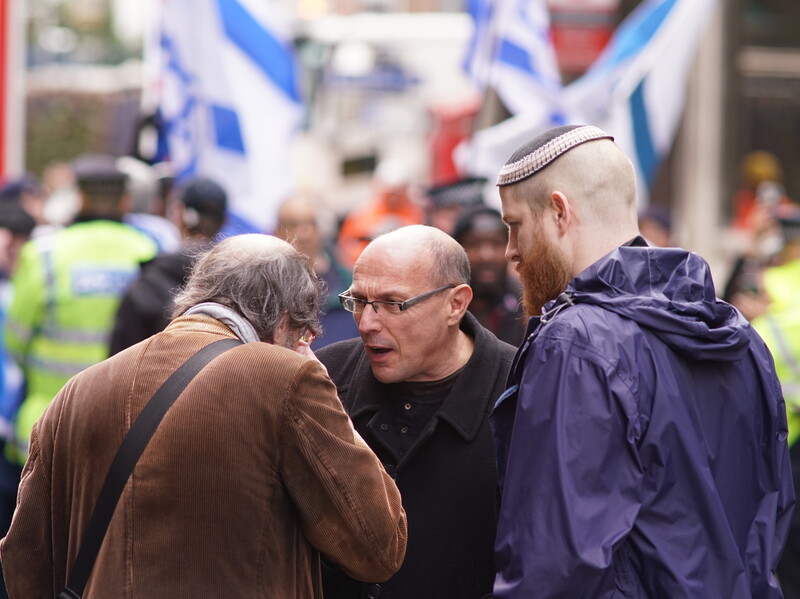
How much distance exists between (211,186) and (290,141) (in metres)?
2.35

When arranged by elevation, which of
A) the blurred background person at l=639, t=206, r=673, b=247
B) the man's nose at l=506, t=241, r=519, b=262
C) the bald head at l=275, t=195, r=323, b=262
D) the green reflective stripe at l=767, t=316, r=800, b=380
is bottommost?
the blurred background person at l=639, t=206, r=673, b=247

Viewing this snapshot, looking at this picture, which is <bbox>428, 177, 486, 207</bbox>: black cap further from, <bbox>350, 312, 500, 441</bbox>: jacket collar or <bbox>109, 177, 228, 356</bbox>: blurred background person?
<bbox>350, 312, 500, 441</bbox>: jacket collar

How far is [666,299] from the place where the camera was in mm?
3121

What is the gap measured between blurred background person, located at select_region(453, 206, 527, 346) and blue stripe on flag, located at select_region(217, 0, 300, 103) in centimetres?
253

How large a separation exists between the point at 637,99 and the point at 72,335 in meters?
3.74

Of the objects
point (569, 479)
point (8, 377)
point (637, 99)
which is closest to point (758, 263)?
point (637, 99)

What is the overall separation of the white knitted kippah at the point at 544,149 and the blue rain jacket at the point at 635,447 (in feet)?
0.97

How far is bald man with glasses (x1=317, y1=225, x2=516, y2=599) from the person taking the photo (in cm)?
363

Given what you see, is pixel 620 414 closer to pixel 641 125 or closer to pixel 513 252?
pixel 513 252

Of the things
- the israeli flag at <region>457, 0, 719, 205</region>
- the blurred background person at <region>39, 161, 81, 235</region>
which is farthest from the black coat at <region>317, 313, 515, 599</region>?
Answer: the blurred background person at <region>39, 161, 81, 235</region>

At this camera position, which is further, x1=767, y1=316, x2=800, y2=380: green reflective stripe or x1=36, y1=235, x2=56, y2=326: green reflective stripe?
x1=36, y1=235, x2=56, y2=326: green reflective stripe

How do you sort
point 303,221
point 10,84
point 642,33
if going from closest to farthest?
point 303,221 < point 642,33 < point 10,84

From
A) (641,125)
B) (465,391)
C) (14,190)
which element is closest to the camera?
(465,391)

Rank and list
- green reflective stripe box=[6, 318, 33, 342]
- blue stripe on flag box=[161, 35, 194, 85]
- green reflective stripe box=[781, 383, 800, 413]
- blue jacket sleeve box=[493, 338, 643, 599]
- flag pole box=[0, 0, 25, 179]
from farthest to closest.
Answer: flag pole box=[0, 0, 25, 179] < blue stripe on flag box=[161, 35, 194, 85] < green reflective stripe box=[6, 318, 33, 342] < green reflective stripe box=[781, 383, 800, 413] < blue jacket sleeve box=[493, 338, 643, 599]
